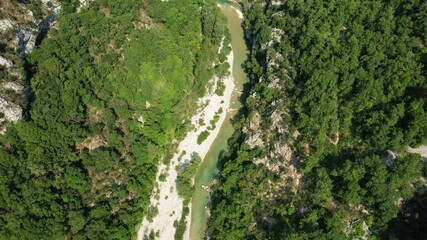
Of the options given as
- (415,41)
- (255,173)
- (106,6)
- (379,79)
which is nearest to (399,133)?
(379,79)

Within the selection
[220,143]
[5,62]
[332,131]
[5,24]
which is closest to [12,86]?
[5,62]

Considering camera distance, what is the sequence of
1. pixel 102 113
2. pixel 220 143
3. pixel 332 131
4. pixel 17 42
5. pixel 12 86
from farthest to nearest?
pixel 220 143
pixel 102 113
pixel 17 42
pixel 332 131
pixel 12 86

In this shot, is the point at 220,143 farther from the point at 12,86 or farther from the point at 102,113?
the point at 12,86

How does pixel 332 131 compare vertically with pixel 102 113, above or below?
below

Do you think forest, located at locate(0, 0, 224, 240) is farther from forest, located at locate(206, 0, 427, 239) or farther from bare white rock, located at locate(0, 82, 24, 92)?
forest, located at locate(206, 0, 427, 239)

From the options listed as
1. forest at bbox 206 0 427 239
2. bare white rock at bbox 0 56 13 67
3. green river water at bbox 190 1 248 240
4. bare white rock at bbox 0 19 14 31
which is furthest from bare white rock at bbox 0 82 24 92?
forest at bbox 206 0 427 239

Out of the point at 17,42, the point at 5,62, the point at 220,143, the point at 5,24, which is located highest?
the point at 5,24

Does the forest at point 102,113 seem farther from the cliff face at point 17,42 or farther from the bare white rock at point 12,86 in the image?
the bare white rock at point 12,86

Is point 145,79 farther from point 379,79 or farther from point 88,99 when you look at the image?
point 379,79
